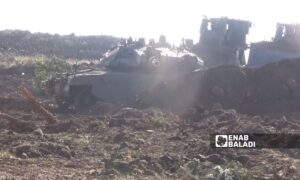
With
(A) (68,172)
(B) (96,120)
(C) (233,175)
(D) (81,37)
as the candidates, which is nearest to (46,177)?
(A) (68,172)

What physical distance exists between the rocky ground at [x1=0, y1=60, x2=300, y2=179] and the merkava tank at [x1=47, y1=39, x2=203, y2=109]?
0.98 m

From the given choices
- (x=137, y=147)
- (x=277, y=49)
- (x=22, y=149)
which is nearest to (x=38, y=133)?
(x=22, y=149)

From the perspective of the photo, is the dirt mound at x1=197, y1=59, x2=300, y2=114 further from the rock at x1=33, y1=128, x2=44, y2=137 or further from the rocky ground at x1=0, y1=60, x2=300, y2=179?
the rock at x1=33, y1=128, x2=44, y2=137

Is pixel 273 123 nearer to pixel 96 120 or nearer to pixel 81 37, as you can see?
pixel 96 120

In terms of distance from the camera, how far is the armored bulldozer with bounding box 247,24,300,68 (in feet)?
89.2

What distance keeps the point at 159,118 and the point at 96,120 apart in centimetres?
153

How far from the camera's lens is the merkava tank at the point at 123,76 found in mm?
18844

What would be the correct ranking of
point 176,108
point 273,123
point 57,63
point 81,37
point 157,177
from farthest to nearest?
point 81,37, point 57,63, point 176,108, point 273,123, point 157,177

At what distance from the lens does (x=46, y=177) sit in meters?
8.96

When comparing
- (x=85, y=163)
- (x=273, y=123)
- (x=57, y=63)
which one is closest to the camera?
(x=85, y=163)

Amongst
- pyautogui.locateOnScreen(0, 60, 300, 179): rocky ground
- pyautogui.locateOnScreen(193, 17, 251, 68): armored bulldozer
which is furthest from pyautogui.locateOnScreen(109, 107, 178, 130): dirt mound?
pyautogui.locateOnScreen(193, 17, 251, 68): armored bulldozer

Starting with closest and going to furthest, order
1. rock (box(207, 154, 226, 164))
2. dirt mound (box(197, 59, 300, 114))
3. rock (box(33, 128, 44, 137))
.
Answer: rock (box(207, 154, 226, 164))
rock (box(33, 128, 44, 137))
dirt mound (box(197, 59, 300, 114))

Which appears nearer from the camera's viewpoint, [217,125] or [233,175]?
[233,175]

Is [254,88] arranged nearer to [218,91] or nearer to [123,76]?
[218,91]
